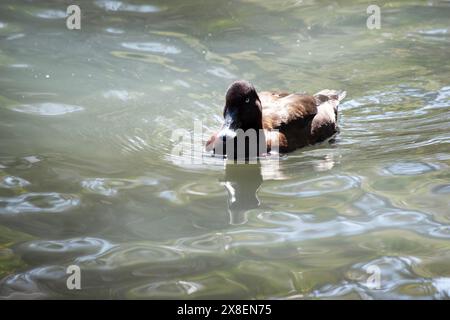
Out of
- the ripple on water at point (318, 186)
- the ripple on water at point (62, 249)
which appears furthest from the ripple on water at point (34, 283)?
the ripple on water at point (318, 186)

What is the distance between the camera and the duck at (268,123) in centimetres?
846

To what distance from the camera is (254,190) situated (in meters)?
7.31

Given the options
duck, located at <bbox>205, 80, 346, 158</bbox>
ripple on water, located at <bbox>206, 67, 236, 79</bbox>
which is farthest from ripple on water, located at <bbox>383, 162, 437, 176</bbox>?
ripple on water, located at <bbox>206, 67, 236, 79</bbox>

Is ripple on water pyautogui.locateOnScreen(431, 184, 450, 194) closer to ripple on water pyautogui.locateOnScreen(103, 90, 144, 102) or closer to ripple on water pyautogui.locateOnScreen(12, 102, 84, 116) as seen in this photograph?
ripple on water pyautogui.locateOnScreen(103, 90, 144, 102)

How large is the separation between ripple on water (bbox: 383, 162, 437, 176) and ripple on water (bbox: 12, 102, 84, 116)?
154 inches

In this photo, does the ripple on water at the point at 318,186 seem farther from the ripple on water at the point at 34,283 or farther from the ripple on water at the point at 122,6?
the ripple on water at the point at 122,6

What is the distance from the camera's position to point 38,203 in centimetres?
671

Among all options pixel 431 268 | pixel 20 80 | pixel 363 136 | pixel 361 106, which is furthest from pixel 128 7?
pixel 431 268

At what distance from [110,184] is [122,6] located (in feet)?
22.6

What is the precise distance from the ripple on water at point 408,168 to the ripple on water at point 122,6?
689cm

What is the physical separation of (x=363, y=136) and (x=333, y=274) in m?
3.70

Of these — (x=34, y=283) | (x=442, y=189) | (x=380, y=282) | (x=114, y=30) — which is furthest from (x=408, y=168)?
(x=114, y=30)

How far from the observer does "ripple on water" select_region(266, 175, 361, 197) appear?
7027 mm

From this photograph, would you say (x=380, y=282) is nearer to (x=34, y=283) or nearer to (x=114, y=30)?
(x=34, y=283)
